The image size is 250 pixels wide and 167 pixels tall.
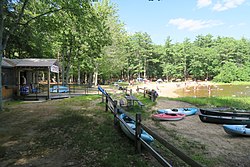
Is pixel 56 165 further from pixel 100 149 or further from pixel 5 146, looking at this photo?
pixel 5 146

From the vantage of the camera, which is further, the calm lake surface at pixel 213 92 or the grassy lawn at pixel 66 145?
the calm lake surface at pixel 213 92

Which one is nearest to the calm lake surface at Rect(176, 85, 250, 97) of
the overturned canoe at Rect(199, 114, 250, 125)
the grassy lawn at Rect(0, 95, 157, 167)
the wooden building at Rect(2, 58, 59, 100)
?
the overturned canoe at Rect(199, 114, 250, 125)

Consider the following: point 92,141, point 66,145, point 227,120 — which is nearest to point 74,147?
point 66,145

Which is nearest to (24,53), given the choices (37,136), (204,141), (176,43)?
(37,136)

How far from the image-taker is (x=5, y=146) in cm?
445

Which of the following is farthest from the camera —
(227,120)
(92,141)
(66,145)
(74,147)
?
(227,120)

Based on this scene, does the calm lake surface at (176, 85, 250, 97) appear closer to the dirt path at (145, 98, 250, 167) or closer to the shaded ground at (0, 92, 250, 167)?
the dirt path at (145, 98, 250, 167)

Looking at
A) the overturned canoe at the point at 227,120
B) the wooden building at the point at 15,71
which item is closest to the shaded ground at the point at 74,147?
the overturned canoe at the point at 227,120

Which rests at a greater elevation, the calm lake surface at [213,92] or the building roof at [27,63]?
the building roof at [27,63]

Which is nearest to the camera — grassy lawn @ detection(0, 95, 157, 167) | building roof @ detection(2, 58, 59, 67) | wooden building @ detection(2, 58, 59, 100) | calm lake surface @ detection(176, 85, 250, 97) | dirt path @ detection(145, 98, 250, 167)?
grassy lawn @ detection(0, 95, 157, 167)

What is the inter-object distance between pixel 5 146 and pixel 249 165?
5.88 m

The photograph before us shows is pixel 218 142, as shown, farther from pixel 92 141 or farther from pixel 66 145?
pixel 66 145

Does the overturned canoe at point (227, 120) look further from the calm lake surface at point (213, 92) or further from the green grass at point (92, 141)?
the calm lake surface at point (213, 92)

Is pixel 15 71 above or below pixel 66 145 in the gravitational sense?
above
